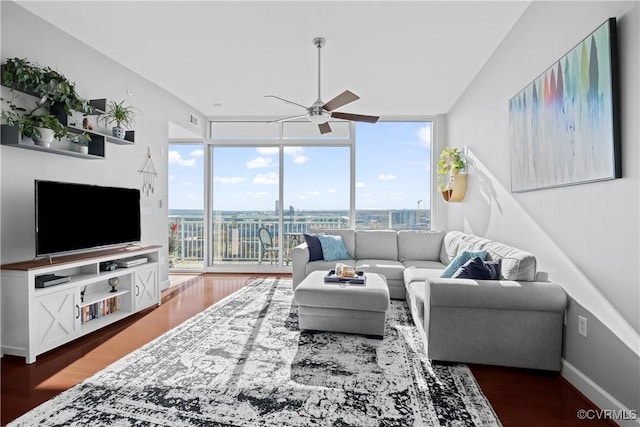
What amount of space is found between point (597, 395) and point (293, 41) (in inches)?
142

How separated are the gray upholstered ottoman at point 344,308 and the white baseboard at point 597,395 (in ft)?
4.19

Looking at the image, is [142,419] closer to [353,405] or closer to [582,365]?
[353,405]

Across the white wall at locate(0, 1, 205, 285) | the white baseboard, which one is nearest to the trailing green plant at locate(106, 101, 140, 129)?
the white wall at locate(0, 1, 205, 285)

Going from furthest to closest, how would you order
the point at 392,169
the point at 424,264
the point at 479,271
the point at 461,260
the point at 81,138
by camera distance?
1. the point at 392,169
2. the point at 424,264
3. the point at 81,138
4. the point at 461,260
5. the point at 479,271

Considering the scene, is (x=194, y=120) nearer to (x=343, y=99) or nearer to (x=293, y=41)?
(x=293, y=41)

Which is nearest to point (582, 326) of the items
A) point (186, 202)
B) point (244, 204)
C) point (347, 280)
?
point (347, 280)


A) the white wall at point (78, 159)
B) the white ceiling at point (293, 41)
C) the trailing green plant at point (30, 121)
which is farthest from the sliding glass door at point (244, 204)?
the trailing green plant at point (30, 121)

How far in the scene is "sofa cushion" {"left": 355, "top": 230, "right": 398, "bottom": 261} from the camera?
479 centimetres

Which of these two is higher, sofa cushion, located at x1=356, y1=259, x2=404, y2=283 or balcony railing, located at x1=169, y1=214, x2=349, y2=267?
balcony railing, located at x1=169, y1=214, x2=349, y2=267

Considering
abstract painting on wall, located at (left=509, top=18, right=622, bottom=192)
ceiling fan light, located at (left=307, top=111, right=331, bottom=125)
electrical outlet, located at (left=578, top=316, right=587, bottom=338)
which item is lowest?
electrical outlet, located at (left=578, top=316, right=587, bottom=338)

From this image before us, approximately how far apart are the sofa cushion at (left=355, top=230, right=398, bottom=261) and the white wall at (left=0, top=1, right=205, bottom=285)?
9.21 feet

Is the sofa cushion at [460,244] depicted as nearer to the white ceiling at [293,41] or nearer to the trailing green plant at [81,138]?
the white ceiling at [293,41]

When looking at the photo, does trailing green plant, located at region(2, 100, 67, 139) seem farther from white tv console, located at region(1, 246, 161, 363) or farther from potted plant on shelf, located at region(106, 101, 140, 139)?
white tv console, located at region(1, 246, 161, 363)

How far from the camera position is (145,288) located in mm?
3695
